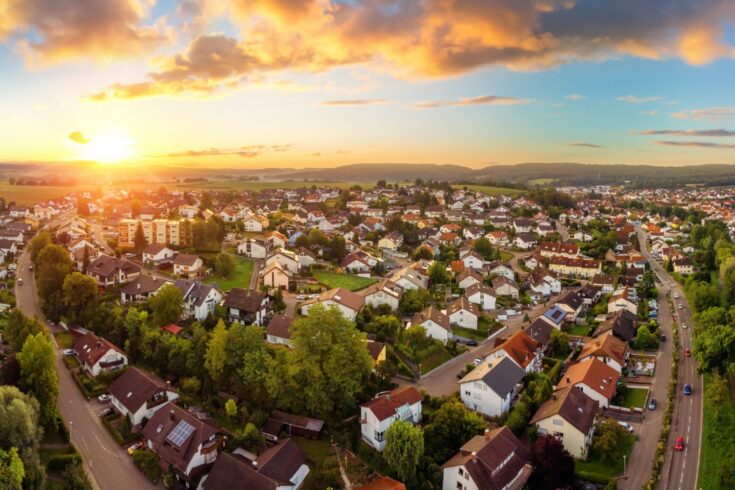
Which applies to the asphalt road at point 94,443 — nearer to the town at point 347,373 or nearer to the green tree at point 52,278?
the town at point 347,373

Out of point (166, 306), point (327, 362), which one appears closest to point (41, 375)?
point (166, 306)

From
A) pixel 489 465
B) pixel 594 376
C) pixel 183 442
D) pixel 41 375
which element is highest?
pixel 41 375

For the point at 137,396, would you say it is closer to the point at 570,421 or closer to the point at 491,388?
the point at 491,388

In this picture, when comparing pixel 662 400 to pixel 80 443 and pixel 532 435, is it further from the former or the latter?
pixel 80 443

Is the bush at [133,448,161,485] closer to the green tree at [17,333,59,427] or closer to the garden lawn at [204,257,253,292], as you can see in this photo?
the green tree at [17,333,59,427]

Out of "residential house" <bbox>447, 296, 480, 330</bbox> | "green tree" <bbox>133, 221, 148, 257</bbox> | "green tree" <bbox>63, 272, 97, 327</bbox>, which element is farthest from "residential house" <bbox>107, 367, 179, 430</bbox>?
"green tree" <bbox>133, 221, 148, 257</bbox>

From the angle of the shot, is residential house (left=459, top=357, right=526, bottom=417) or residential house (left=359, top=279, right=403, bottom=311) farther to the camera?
residential house (left=359, top=279, right=403, bottom=311)
